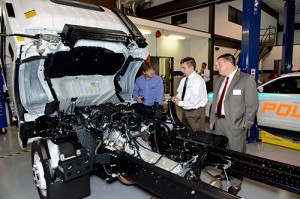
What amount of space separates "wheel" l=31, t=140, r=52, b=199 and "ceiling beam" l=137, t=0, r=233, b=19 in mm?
8857

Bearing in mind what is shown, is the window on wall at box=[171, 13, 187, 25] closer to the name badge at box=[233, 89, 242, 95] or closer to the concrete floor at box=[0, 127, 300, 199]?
the concrete floor at box=[0, 127, 300, 199]

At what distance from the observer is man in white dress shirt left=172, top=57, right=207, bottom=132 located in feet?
11.4

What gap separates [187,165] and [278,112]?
11.5ft

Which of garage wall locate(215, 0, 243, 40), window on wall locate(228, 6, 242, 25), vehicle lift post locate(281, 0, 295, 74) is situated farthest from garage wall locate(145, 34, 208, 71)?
vehicle lift post locate(281, 0, 295, 74)

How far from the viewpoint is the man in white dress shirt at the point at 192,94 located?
348cm

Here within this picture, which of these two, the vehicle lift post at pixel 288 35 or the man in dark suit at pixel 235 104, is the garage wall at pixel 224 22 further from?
the man in dark suit at pixel 235 104

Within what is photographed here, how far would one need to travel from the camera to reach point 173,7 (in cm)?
1155

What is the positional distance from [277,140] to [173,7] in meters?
8.89

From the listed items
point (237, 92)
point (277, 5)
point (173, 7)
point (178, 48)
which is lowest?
point (237, 92)

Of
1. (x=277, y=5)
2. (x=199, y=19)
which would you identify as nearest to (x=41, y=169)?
(x=199, y=19)

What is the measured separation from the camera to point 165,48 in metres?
11.3

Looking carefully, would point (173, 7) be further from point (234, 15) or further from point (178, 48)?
point (234, 15)

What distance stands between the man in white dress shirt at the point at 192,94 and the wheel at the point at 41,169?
6.39 ft

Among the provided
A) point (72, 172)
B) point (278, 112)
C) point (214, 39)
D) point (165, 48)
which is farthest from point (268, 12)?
point (72, 172)
